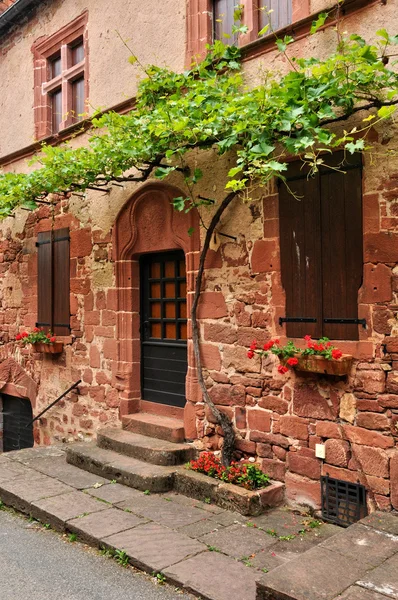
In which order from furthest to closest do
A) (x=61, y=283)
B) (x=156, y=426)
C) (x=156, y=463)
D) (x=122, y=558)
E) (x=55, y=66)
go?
1. (x=55, y=66)
2. (x=61, y=283)
3. (x=156, y=426)
4. (x=156, y=463)
5. (x=122, y=558)

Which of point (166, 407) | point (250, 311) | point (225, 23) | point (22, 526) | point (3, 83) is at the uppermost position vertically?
point (3, 83)

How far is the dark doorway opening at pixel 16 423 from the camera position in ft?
29.2

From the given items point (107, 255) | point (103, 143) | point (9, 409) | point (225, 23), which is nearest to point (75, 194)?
point (107, 255)

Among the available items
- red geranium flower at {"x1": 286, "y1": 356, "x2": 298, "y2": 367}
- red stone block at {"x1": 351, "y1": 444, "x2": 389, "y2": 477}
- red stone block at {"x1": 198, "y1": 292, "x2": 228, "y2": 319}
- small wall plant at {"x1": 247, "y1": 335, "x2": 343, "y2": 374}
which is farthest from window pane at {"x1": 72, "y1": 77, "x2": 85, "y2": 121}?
red stone block at {"x1": 351, "y1": 444, "x2": 389, "y2": 477}

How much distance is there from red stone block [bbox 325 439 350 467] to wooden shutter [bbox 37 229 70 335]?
13.8 feet

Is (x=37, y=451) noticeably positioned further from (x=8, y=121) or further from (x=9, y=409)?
(x=8, y=121)

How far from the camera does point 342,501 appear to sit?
4281 mm

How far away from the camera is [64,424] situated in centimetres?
747

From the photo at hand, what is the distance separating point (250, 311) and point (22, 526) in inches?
106

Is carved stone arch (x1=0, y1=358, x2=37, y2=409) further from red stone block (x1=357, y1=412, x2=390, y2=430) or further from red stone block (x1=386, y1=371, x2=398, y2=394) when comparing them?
red stone block (x1=386, y1=371, x2=398, y2=394)

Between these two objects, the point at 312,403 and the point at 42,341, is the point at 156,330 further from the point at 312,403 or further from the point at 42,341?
the point at 312,403

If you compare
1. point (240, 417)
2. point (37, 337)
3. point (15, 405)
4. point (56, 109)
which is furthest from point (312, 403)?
point (15, 405)

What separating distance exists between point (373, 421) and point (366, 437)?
0.14 m

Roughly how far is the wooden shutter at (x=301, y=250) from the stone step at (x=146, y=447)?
5.47ft
